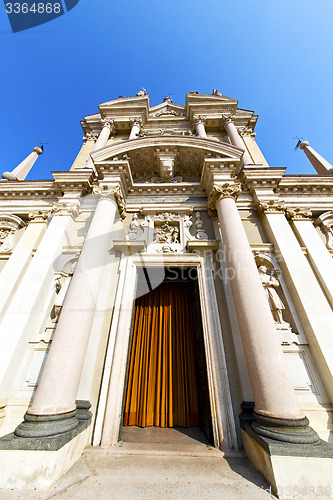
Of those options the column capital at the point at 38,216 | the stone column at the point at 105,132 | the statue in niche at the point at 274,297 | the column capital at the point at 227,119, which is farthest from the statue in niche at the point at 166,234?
the column capital at the point at 227,119

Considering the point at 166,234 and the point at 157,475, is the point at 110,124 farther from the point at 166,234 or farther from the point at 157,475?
the point at 157,475

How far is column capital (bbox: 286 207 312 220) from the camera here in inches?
268

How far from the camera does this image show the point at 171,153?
7.86m

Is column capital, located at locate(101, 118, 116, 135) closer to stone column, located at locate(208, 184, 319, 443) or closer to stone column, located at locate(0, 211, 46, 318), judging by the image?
stone column, located at locate(0, 211, 46, 318)

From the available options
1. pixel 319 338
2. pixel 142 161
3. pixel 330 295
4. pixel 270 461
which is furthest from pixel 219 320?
pixel 142 161

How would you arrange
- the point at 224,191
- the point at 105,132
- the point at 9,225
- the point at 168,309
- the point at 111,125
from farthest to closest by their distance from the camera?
the point at 111,125, the point at 105,132, the point at 9,225, the point at 168,309, the point at 224,191

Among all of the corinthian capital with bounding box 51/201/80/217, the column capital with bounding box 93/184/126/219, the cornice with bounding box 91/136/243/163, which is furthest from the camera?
the cornice with bounding box 91/136/243/163

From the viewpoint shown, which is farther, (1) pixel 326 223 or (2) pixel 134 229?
(1) pixel 326 223

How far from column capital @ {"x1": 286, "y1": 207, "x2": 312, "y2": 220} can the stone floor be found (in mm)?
6574

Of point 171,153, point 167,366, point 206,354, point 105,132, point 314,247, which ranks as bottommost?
point 167,366

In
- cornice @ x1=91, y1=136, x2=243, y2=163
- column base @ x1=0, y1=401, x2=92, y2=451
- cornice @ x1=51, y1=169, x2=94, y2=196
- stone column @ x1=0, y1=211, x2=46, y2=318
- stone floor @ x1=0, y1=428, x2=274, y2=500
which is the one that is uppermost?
cornice @ x1=91, y1=136, x2=243, y2=163

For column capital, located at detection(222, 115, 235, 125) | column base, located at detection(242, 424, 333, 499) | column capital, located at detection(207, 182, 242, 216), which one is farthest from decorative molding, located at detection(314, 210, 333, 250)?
column capital, located at detection(222, 115, 235, 125)

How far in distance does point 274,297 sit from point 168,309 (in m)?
3.16

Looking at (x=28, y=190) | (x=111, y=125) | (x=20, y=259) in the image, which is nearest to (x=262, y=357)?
(x=20, y=259)
